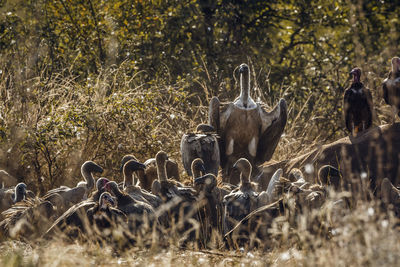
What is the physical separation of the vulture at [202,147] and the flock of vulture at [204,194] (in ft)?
0.05

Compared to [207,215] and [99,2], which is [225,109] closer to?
[207,215]

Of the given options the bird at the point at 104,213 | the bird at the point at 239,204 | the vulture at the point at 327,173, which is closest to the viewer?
the bird at the point at 104,213

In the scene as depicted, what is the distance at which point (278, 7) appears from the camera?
1614 cm

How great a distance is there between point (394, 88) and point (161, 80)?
4062 mm

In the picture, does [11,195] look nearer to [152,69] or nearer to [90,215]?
[90,215]

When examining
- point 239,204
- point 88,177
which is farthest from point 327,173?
point 88,177

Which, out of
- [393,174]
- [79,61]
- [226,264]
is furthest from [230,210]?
[79,61]

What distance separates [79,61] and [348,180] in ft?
19.2

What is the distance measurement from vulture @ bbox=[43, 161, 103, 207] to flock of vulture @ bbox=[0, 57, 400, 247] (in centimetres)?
1

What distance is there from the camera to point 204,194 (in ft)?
24.8

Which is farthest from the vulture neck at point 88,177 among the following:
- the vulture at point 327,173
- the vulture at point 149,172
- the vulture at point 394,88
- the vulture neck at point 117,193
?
the vulture at point 394,88

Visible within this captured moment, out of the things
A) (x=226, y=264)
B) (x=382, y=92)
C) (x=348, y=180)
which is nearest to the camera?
(x=226, y=264)

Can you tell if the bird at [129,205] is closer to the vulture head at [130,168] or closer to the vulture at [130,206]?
the vulture at [130,206]

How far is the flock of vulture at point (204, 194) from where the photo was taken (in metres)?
6.16
